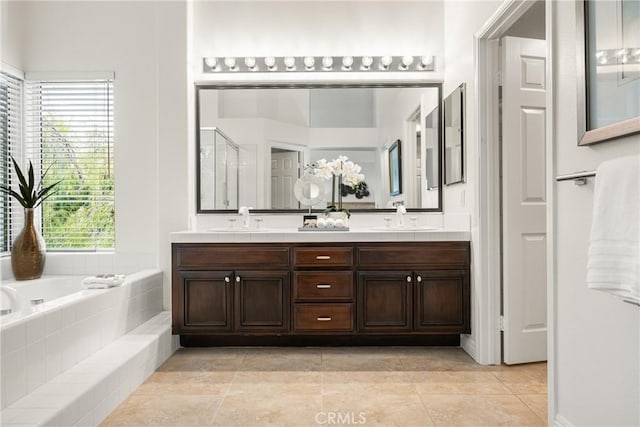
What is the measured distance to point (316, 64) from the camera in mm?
3592

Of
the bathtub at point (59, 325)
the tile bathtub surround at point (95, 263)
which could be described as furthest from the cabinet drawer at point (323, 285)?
the tile bathtub surround at point (95, 263)

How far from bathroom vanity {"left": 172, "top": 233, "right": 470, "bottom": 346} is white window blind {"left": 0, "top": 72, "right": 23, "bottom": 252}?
1632 mm

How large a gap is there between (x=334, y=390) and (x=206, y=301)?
43.3 inches

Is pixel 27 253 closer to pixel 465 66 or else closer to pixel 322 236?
pixel 322 236

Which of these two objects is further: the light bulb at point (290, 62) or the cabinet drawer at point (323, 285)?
the light bulb at point (290, 62)

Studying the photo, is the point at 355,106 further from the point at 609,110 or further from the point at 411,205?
the point at 609,110

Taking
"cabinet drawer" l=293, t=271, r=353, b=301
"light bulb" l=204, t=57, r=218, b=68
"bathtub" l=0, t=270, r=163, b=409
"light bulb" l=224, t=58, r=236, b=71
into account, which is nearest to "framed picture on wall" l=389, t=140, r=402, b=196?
"cabinet drawer" l=293, t=271, r=353, b=301

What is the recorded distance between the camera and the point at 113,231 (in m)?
3.64

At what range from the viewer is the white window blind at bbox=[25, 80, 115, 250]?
3.63 metres

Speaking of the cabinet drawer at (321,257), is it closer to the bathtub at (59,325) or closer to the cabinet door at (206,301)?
the cabinet door at (206,301)

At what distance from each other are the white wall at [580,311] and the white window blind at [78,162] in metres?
3.27

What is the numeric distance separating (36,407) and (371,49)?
324cm

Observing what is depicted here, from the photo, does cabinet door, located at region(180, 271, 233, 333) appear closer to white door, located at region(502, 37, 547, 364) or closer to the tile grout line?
the tile grout line

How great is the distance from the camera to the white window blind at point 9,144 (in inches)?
137
